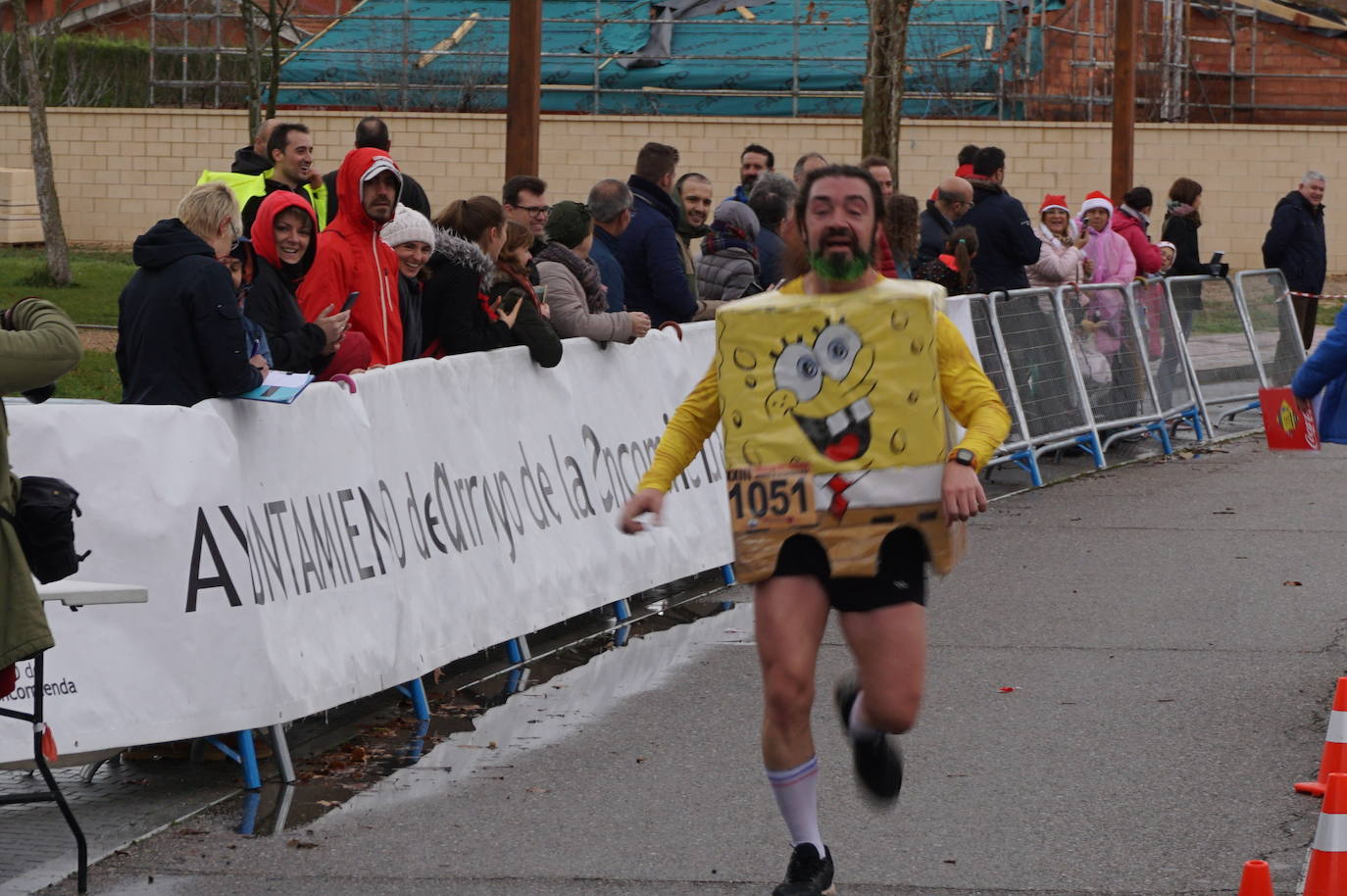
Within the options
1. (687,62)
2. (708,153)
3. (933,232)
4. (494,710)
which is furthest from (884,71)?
(687,62)

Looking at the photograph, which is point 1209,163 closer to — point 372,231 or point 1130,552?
point 1130,552

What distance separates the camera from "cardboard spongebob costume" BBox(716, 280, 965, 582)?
518cm

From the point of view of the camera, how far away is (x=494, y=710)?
778 centimetres

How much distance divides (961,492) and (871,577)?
33 centimetres

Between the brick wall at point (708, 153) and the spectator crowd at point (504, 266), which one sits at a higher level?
the brick wall at point (708, 153)

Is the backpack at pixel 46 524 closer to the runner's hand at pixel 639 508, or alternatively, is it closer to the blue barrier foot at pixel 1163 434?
the runner's hand at pixel 639 508

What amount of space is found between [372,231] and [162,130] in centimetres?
2802

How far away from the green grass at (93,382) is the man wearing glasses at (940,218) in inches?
221

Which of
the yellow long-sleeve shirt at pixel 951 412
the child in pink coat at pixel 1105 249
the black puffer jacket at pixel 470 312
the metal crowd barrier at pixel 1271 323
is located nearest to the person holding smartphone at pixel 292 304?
→ the black puffer jacket at pixel 470 312

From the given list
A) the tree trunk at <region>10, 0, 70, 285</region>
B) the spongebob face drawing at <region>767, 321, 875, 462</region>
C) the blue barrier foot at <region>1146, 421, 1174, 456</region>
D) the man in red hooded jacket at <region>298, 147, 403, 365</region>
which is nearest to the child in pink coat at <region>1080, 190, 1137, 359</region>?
the blue barrier foot at <region>1146, 421, 1174, 456</region>

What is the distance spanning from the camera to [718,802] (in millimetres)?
6426

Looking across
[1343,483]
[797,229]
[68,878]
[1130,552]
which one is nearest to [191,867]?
[68,878]

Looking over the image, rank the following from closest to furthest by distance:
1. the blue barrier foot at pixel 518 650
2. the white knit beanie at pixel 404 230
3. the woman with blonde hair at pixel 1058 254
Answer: the blue barrier foot at pixel 518 650, the white knit beanie at pixel 404 230, the woman with blonde hair at pixel 1058 254

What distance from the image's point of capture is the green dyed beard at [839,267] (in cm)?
525
